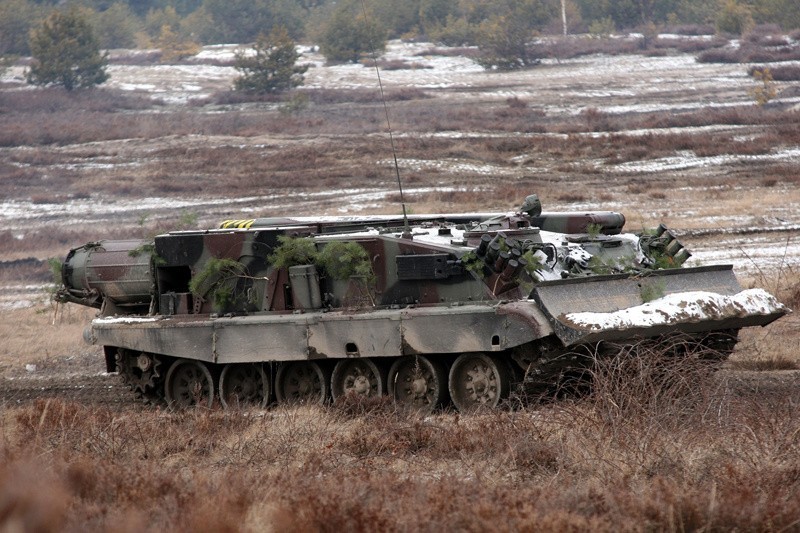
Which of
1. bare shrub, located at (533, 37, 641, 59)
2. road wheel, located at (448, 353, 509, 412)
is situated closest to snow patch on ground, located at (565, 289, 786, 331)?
road wheel, located at (448, 353, 509, 412)

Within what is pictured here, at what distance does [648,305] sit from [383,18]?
62.9 m

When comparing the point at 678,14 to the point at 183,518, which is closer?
the point at 183,518

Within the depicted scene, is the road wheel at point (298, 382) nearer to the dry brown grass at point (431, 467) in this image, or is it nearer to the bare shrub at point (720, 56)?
the dry brown grass at point (431, 467)

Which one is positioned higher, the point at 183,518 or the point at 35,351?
the point at 183,518

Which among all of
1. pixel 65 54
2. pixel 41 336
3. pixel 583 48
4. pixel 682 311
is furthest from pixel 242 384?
pixel 583 48

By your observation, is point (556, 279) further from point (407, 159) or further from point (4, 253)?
point (407, 159)

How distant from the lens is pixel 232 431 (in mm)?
10312

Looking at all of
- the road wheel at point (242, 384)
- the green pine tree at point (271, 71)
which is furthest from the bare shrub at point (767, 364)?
the green pine tree at point (271, 71)

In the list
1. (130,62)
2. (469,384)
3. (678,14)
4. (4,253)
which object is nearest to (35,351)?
(469,384)

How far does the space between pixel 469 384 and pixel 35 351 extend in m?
9.92

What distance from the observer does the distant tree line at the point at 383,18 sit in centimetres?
6003

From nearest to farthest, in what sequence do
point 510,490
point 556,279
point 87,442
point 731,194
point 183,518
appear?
point 183,518 → point 510,490 → point 87,442 → point 556,279 → point 731,194

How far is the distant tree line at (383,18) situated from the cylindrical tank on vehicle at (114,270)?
43.9 metres

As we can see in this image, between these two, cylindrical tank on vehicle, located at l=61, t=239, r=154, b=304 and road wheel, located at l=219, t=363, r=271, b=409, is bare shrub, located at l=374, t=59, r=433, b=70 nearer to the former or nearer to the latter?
cylindrical tank on vehicle, located at l=61, t=239, r=154, b=304
